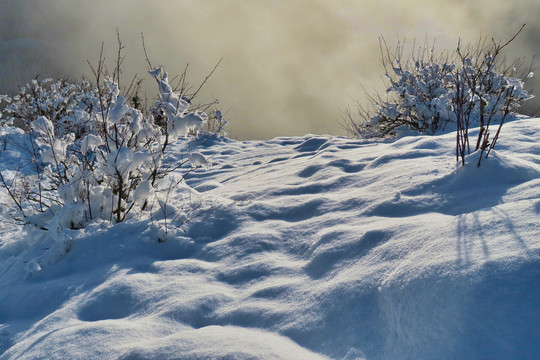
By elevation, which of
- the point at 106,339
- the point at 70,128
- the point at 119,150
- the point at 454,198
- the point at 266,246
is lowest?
the point at 106,339

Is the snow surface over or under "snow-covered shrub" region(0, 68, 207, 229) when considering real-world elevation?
under

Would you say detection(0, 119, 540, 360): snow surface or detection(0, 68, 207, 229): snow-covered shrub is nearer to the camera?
detection(0, 119, 540, 360): snow surface

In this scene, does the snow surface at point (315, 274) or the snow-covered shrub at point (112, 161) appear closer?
the snow surface at point (315, 274)

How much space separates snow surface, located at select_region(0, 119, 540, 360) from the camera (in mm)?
1401

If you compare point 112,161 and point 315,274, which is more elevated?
A: point 112,161

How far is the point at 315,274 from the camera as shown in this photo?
6.68ft

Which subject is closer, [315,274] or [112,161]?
[315,274]

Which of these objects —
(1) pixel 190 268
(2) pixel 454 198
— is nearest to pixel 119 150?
(1) pixel 190 268

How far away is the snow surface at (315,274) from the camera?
1.40 m

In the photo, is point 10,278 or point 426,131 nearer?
point 10,278

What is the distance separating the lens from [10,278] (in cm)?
268

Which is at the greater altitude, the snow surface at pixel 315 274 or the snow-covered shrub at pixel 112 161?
the snow-covered shrub at pixel 112 161

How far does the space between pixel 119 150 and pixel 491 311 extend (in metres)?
2.45

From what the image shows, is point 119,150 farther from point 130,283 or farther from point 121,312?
point 121,312
